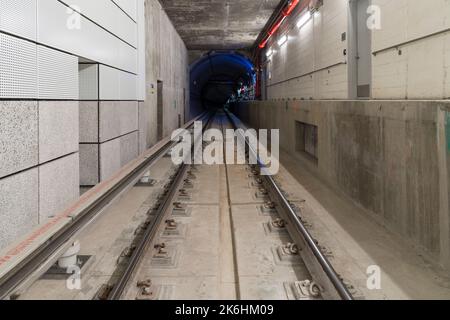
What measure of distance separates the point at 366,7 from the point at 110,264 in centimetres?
622

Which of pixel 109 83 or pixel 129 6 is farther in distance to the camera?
pixel 129 6

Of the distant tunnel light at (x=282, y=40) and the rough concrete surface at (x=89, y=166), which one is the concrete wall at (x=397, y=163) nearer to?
the rough concrete surface at (x=89, y=166)

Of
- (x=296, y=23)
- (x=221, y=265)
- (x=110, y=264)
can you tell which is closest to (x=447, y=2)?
(x=221, y=265)

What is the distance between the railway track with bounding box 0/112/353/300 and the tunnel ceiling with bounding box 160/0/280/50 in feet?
33.7

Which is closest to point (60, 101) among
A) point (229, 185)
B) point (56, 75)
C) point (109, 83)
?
point (56, 75)

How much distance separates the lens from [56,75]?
5.98 meters

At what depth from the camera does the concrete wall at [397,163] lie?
4129mm

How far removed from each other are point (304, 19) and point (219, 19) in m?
6.66

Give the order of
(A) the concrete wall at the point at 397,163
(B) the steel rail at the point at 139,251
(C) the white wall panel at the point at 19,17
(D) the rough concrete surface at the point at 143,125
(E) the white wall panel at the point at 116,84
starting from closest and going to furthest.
→ (B) the steel rail at the point at 139,251 < (A) the concrete wall at the point at 397,163 < (C) the white wall panel at the point at 19,17 < (E) the white wall panel at the point at 116,84 < (D) the rough concrete surface at the point at 143,125

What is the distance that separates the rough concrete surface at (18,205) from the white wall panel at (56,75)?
1.17 metres

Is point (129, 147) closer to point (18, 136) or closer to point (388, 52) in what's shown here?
point (18, 136)

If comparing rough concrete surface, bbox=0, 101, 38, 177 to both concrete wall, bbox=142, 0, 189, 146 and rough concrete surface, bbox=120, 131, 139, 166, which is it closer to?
rough concrete surface, bbox=120, 131, 139, 166

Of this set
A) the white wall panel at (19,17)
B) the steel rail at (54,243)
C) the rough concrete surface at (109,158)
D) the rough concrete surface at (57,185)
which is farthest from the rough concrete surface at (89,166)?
the white wall panel at (19,17)

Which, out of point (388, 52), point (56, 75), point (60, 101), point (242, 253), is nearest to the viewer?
point (242, 253)
